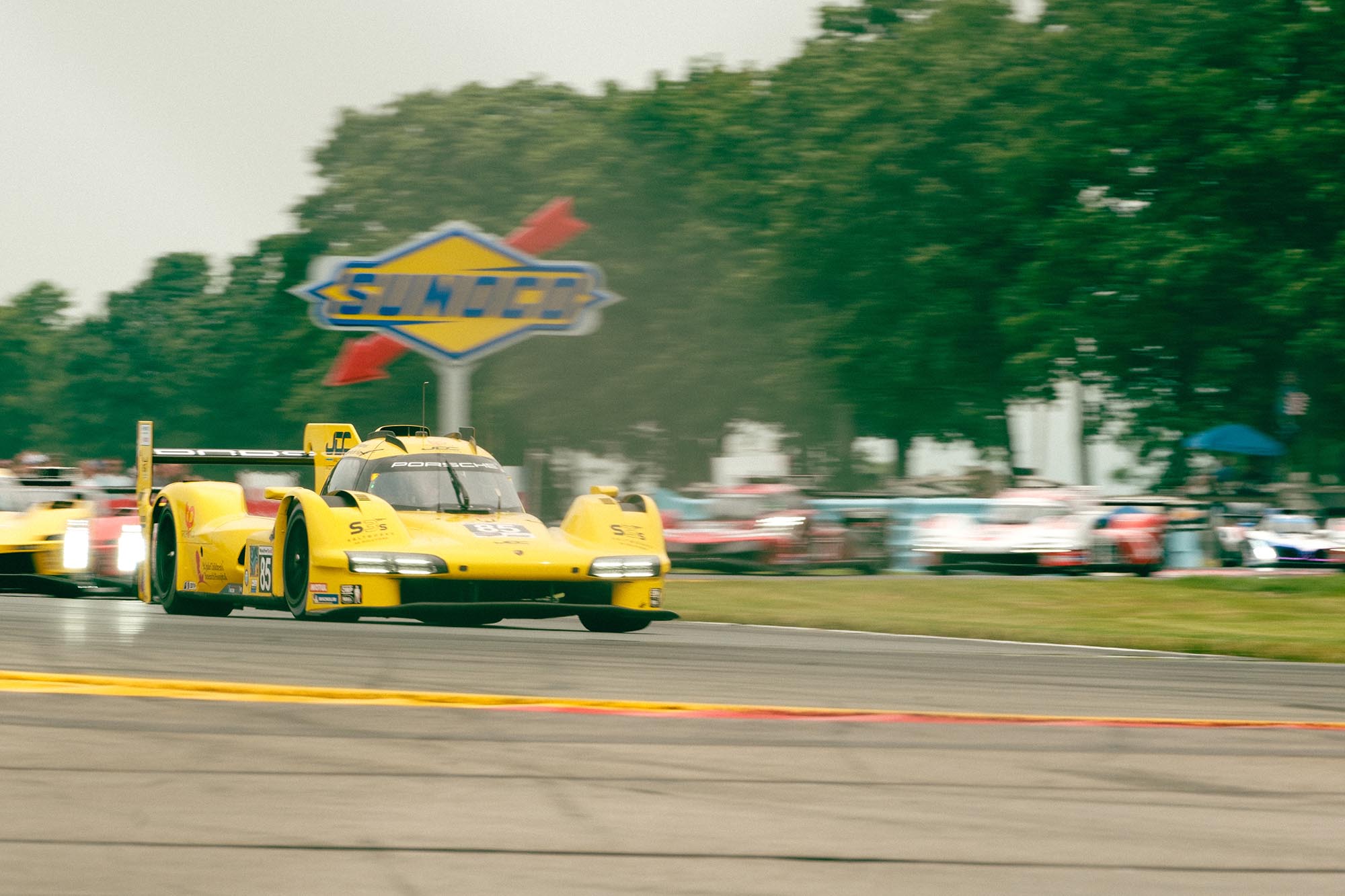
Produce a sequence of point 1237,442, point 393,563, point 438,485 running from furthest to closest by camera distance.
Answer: point 1237,442, point 438,485, point 393,563

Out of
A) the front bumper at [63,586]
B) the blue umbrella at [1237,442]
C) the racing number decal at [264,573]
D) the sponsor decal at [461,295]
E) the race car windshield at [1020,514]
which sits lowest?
the front bumper at [63,586]

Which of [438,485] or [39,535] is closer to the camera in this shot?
[438,485]

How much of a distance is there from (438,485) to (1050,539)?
12183mm

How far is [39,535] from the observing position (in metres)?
17.4

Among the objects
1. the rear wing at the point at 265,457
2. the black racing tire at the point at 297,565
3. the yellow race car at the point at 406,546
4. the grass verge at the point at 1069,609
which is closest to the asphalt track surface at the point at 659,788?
the yellow race car at the point at 406,546

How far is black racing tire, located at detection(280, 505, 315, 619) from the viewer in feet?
42.7

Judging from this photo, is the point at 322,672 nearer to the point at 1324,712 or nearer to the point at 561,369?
the point at 1324,712

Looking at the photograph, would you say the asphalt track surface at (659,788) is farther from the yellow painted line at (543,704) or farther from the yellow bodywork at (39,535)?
the yellow bodywork at (39,535)

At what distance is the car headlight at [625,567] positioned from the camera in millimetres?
13102

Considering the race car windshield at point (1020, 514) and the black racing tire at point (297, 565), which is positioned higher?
the race car windshield at point (1020, 514)

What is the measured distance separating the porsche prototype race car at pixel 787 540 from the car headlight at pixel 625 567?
11574 mm

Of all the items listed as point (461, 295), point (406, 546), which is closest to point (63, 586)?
point (406, 546)

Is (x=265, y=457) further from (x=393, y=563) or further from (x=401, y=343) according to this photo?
(x=401, y=343)

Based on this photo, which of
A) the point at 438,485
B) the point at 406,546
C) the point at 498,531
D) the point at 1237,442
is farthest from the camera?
the point at 1237,442
